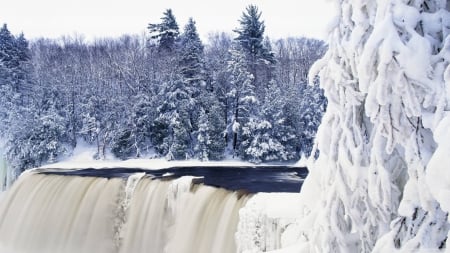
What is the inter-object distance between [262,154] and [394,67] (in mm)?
23721

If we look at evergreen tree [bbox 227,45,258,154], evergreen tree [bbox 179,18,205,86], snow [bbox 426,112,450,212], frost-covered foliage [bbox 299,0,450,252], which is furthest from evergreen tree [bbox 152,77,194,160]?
snow [bbox 426,112,450,212]

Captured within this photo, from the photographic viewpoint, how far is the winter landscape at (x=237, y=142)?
2135mm

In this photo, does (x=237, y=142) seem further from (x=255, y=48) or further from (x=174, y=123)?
(x=255, y=48)

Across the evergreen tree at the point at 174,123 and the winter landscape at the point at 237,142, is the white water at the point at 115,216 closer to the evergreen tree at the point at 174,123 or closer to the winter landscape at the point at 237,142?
the winter landscape at the point at 237,142

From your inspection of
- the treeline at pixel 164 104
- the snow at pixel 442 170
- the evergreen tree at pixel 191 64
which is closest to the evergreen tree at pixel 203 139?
the treeline at pixel 164 104

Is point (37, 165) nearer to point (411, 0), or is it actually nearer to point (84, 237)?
point (84, 237)

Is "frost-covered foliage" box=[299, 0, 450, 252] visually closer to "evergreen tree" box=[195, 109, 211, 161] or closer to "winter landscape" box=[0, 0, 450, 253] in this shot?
"winter landscape" box=[0, 0, 450, 253]

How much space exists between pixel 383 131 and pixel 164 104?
2656 cm

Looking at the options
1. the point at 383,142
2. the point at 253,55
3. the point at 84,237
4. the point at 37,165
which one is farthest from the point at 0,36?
the point at 383,142

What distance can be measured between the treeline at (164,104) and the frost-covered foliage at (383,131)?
75.3 ft

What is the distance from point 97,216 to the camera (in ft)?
43.0

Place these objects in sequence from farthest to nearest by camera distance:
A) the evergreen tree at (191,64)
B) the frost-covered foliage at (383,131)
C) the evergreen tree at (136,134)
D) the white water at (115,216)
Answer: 1. the evergreen tree at (191,64)
2. the evergreen tree at (136,134)
3. the white water at (115,216)
4. the frost-covered foliage at (383,131)

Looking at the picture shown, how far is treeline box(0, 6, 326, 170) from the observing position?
27.0 metres

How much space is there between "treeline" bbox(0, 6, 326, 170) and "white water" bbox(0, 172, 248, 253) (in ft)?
→ 39.3
